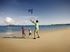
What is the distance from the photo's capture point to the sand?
9.21 ft

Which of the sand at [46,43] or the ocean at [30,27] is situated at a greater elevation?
the ocean at [30,27]

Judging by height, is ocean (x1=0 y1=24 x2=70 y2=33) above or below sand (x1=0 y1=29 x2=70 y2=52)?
above

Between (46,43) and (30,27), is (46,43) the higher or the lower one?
the lower one

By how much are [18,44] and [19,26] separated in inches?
8.7

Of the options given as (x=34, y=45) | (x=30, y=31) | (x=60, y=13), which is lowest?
(x=34, y=45)

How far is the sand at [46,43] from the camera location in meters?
2.81

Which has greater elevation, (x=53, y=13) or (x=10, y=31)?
(x=53, y=13)

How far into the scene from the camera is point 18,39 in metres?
2.82

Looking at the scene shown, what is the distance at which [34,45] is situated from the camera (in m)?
2.81

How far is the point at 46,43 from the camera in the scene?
2.81m

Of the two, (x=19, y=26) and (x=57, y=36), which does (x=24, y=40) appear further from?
(x=57, y=36)

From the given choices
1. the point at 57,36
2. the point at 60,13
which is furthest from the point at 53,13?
the point at 57,36
